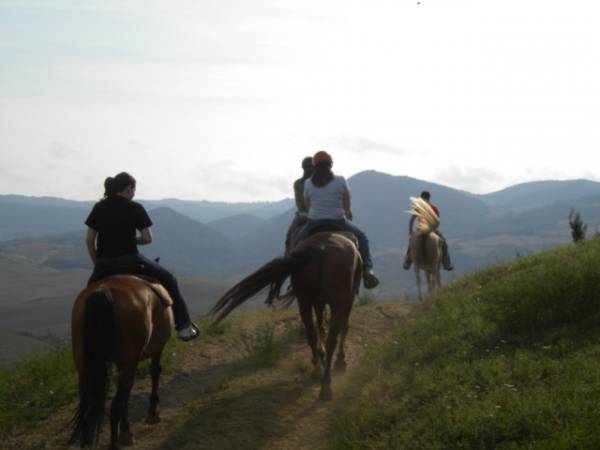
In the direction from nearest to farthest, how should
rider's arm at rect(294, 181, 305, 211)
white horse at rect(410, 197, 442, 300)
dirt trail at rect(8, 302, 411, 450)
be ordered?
dirt trail at rect(8, 302, 411, 450), rider's arm at rect(294, 181, 305, 211), white horse at rect(410, 197, 442, 300)

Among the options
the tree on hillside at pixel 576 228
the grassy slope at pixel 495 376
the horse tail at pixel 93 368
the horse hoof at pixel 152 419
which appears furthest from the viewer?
the tree on hillside at pixel 576 228

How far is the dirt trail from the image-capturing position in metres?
6.82

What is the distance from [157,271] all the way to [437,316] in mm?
4322

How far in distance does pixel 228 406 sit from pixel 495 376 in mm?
3202

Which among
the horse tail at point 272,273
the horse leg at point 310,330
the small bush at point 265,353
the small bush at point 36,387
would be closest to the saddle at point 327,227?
the horse tail at point 272,273

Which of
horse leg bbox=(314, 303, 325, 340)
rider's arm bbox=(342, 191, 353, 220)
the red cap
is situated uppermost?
the red cap

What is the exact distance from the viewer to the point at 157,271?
770 cm

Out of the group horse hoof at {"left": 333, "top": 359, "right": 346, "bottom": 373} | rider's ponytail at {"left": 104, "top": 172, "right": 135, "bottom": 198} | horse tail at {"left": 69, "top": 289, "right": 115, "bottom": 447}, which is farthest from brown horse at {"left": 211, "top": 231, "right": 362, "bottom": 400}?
horse tail at {"left": 69, "top": 289, "right": 115, "bottom": 447}

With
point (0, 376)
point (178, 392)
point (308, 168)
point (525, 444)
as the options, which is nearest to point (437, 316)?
point (308, 168)

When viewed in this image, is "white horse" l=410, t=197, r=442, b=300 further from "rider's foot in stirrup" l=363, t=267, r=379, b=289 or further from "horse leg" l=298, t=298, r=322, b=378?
"horse leg" l=298, t=298, r=322, b=378

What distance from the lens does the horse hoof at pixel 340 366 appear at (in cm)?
929

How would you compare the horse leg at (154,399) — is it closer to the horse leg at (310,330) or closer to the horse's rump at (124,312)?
the horse's rump at (124,312)

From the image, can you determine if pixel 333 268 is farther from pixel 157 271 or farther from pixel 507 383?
pixel 507 383

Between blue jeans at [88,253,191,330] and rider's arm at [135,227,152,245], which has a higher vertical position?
rider's arm at [135,227,152,245]
